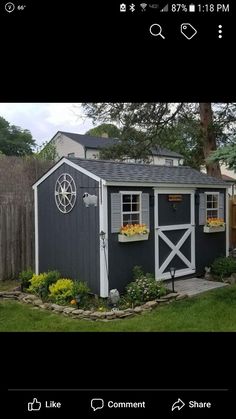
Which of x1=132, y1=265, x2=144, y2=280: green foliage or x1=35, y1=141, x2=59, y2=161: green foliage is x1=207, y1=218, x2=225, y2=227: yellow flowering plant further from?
x1=35, y1=141, x2=59, y2=161: green foliage

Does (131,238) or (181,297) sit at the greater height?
(131,238)

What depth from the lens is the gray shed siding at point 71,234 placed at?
571 cm

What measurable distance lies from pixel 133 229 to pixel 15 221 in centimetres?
276

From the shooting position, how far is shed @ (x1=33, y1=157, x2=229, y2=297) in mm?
5645

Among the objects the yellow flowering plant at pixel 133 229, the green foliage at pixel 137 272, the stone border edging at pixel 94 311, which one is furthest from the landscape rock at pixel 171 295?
the yellow flowering plant at pixel 133 229

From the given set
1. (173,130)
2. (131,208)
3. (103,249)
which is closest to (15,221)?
(103,249)
